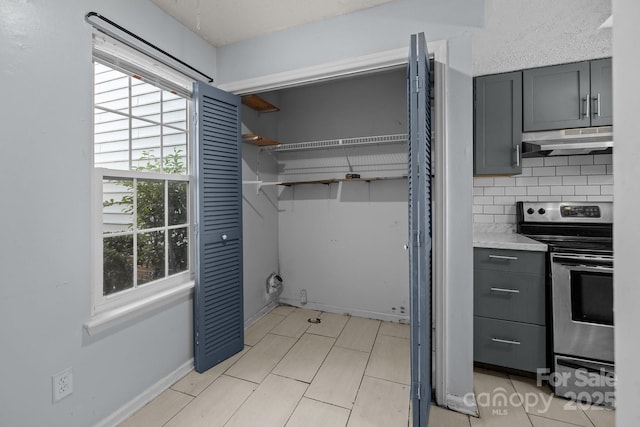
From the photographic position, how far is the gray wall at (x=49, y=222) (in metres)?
1.25

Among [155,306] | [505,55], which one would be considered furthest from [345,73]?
[155,306]

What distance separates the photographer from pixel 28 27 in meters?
1.30

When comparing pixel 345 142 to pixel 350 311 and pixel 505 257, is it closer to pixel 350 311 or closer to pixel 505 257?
pixel 505 257

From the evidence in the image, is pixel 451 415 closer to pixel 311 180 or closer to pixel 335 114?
pixel 311 180

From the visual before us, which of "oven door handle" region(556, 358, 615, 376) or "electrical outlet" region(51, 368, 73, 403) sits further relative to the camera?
"oven door handle" region(556, 358, 615, 376)

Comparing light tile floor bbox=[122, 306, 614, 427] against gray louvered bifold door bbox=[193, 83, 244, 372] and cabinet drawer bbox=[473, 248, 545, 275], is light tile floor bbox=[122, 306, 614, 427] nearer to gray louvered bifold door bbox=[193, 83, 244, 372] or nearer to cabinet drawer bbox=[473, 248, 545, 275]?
gray louvered bifold door bbox=[193, 83, 244, 372]

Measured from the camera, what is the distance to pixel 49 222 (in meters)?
1.37

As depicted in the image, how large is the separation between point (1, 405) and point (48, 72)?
1476mm

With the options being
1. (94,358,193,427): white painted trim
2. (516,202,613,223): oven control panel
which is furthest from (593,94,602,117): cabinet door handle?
(94,358,193,427): white painted trim

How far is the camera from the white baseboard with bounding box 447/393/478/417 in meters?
1.74

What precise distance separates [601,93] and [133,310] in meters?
3.42

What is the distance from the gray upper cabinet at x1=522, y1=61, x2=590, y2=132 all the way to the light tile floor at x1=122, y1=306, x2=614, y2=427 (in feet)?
6.16

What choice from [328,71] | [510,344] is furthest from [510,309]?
[328,71]

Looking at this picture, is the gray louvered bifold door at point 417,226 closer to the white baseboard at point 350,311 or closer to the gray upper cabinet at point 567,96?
the gray upper cabinet at point 567,96
